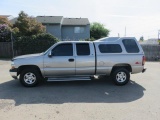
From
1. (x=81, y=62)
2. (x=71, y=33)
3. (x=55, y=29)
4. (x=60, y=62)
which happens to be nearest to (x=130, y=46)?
(x=81, y=62)

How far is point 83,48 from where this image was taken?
29.1 ft

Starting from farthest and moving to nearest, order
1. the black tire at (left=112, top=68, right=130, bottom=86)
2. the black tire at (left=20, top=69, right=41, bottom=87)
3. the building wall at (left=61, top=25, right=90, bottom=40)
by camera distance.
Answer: the building wall at (left=61, top=25, right=90, bottom=40)
the black tire at (left=112, top=68, right=130, bottom=86)
the black tire at (left=20, top=69, right=41, bottom=87)

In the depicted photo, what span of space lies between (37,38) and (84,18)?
24.1 metres

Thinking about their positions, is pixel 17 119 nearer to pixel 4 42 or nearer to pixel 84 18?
pixel 4 42

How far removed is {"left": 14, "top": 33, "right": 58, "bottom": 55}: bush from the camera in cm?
2127

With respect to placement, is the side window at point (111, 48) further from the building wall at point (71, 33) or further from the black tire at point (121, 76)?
the building wall at point (71, 33)

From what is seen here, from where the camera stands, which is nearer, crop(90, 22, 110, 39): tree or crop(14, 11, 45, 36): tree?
crop(14, 11, 45, 36): tree

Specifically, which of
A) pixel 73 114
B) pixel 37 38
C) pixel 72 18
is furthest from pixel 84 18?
pixel 73 114

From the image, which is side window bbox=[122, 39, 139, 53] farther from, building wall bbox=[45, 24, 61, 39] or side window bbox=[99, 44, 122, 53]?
building wall bbox=[45, 24, 61, 39]

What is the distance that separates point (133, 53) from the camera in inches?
355

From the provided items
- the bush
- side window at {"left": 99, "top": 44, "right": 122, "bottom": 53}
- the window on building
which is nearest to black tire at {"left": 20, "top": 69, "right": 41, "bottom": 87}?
side window at {"left": 99, "top": 44, "right": 122, "bottom": 53}

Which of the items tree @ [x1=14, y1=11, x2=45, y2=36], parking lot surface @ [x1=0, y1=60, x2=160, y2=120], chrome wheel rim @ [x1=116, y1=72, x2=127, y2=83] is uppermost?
tree @ [x1=14, y1=11, x2=45, y2=36]

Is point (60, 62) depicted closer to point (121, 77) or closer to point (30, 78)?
point (30, 78)

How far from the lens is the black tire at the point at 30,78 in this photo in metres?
8.55
